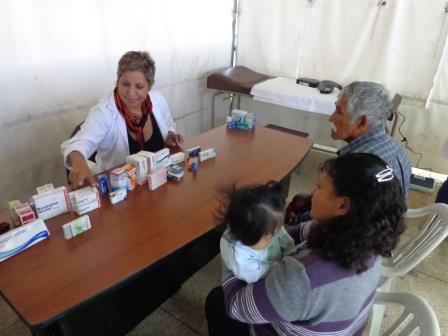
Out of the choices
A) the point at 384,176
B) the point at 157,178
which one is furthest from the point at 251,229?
the point at 157,178

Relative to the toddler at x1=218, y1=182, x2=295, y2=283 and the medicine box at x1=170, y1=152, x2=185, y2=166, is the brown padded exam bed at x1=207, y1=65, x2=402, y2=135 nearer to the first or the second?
the medicine box at x1=170, y1=152, x2=185, y2=166

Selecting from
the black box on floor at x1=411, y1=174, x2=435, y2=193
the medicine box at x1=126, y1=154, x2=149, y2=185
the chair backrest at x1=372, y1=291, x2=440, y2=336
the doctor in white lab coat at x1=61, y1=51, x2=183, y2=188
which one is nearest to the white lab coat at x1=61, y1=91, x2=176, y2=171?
the doctor in white lab coat at x1=61, y1=51, x2=183, y2=188

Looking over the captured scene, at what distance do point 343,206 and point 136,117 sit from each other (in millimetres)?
1317

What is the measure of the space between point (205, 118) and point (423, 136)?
88.1 inches

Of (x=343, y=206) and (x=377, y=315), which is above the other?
(x=343, y=206)

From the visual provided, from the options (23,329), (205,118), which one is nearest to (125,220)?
(23,329)

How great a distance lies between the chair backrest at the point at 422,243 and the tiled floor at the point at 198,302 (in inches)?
24.7

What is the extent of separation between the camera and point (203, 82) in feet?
12.1

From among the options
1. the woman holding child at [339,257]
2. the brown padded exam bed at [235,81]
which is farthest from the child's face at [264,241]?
the brown padded exam bed at [235,81]

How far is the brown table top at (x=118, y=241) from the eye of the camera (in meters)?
0.88

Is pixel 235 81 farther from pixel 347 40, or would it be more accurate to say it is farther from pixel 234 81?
pixel 347 40

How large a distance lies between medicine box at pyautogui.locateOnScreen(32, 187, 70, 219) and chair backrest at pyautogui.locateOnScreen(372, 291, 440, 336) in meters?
1.13

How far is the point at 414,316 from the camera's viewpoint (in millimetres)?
899

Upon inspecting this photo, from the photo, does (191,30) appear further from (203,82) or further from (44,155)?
(44,155)
